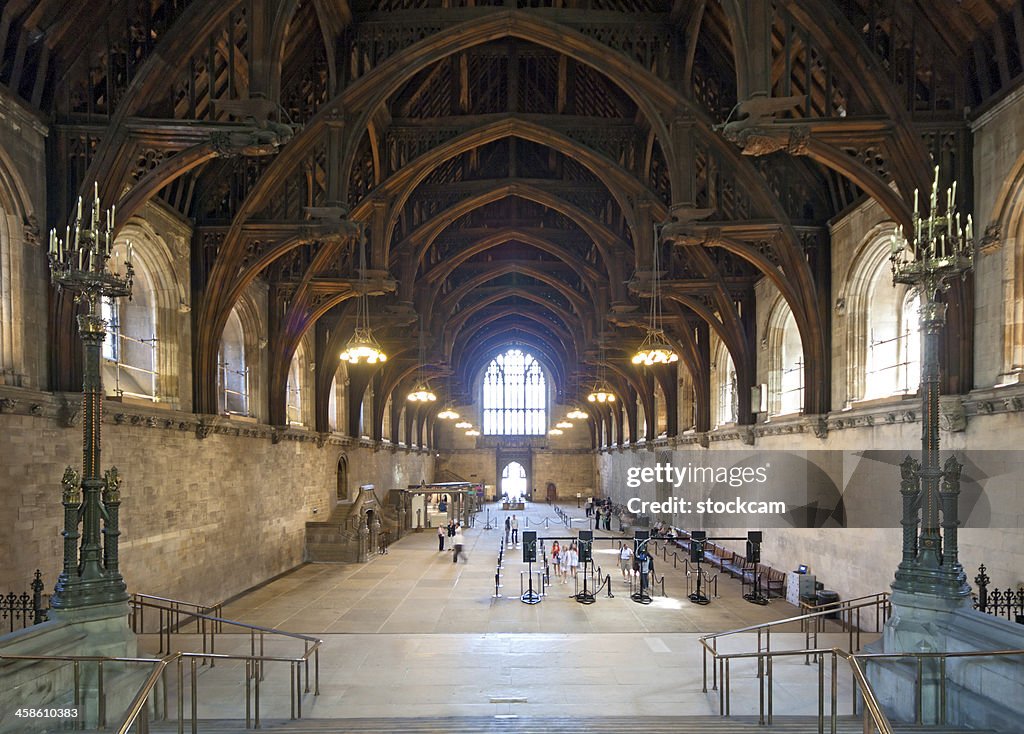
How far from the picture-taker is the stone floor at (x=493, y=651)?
1025 cm

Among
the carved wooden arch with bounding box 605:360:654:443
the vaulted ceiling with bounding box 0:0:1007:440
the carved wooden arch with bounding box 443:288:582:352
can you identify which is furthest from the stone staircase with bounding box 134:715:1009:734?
the carved wooden arch with bounding box 443:288:582:352

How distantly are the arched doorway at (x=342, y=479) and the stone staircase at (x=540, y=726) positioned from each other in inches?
826

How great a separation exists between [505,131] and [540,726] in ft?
43.5

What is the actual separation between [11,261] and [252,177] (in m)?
6.61

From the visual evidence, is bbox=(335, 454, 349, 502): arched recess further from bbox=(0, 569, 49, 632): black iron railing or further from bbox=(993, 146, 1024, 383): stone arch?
bbox=(993, 146, 1024, 383): stone arch

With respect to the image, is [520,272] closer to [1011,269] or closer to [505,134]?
[505,134]

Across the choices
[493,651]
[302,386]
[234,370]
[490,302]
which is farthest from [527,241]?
[493,651]

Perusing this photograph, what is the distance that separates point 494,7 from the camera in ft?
46.4

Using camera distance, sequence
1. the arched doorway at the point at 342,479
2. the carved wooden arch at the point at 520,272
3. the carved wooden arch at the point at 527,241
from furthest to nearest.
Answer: the carved wooden arch at the point at 520,272
the arched doorway at the point at 342,479
the carved wooden arch at the point at 527,241

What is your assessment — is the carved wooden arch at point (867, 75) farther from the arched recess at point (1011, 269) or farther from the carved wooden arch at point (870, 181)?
the arched recess at point (1011, 269)

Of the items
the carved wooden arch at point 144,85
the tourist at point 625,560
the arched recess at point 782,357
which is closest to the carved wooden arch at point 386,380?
the tourist at point 625,560

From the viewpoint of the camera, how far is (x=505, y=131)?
1773 centimetres

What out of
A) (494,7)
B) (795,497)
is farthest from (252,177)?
(795,497)

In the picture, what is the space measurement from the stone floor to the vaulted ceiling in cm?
522
